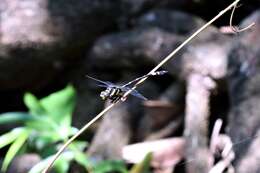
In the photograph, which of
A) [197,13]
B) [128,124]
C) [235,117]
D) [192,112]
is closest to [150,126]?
[128,124]

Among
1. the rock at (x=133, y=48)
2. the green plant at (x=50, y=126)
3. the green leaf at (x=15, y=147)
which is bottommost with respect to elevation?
the green leaf at (x=15, y=147)

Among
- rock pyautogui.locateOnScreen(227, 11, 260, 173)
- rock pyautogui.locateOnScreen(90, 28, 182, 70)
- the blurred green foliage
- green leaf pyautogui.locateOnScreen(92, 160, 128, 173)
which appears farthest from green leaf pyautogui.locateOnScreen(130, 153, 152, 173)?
rock pyautogui.locateOnScreen(90, 28, 182, 70)

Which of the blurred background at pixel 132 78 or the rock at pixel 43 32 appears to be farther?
the rock at pixel 43 32

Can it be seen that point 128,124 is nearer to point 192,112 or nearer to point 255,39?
point 192,112

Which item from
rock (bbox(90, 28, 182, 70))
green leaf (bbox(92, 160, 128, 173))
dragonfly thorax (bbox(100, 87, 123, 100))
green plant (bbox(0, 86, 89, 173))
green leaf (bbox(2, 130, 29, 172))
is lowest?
dragonfly thorax (bbox(100, 87, 123, 100))

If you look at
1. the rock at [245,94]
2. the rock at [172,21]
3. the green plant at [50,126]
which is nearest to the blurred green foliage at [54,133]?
the green plant at [50,126]

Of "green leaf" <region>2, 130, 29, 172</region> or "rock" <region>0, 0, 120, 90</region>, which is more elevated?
"rock" <region>0, 0, 120, 90</region>

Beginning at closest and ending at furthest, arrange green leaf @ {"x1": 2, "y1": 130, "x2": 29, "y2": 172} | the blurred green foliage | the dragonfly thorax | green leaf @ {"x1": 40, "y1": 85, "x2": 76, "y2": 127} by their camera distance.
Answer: the dragonfly thorax → green leaf @ {"x1": 2, "y1": 130, "x2": 29, "y2": 172} → the blurred green foliage → green leaf @ {"x1": 40, "y1": 85, "x2": 76, "y2": 127}

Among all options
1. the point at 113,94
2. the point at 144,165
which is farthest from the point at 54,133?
the point at 113,94

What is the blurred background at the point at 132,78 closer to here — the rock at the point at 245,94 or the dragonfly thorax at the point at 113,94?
the rock at the point at 245,94

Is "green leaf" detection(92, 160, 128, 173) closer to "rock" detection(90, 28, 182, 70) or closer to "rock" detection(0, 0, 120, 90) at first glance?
"rock" detection(90, 28, 182, 70)
